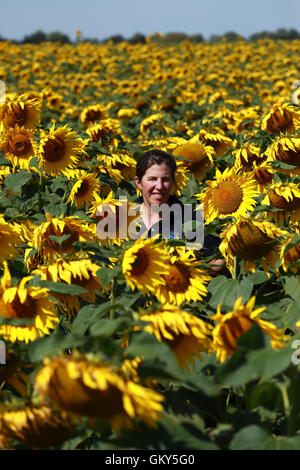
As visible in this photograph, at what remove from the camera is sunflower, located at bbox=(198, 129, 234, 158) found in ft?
16.0

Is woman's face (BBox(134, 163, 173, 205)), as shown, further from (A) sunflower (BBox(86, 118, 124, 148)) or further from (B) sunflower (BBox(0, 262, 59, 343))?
(B) sunflower (BBox(0, 262, 59, 343))

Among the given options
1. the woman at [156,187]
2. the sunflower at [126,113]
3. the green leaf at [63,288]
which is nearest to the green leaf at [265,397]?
the green leaf at [63,288]

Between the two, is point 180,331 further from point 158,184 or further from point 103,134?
point 103,134

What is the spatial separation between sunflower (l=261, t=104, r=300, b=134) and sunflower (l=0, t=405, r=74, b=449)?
3.27m

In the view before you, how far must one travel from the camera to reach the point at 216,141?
16.3ft

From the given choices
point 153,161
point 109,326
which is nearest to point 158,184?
point 153,161

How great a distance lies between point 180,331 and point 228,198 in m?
1.61

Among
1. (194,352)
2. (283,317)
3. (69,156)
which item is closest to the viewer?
(194,352)

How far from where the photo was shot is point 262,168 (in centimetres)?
366

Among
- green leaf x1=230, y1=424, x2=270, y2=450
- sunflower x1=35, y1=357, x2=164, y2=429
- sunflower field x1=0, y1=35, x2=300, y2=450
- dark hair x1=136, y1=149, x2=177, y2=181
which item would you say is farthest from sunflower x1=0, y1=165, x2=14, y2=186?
green leaf x1=230, y1=424, x2=270, y2=450

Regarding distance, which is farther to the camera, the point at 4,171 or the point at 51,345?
the point at 4,171
